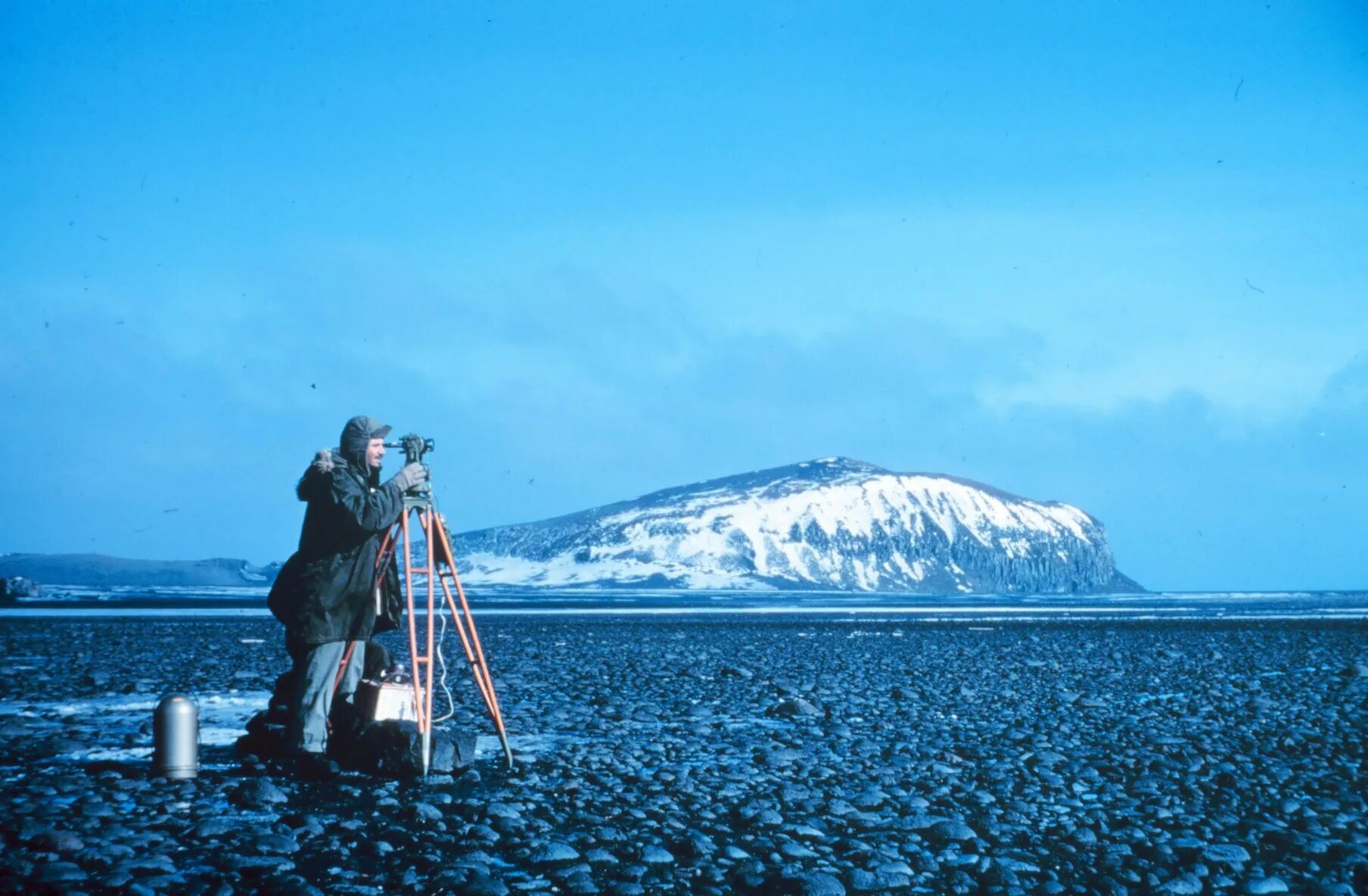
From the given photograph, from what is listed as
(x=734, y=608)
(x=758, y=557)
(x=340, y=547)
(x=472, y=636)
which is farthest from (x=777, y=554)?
(x=340, y=547)

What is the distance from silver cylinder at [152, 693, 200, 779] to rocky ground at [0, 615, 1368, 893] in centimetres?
13

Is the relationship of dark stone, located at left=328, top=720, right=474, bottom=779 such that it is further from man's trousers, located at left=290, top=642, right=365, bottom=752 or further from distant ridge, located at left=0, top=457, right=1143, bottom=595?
distant ridge, located at left=0, top=457, right=1143, bottom=595

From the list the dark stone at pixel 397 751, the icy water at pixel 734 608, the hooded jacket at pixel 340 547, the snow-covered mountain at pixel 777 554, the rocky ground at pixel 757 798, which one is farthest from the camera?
the snow-covered mountain at pixel 777 554

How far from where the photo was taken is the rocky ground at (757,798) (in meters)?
5.86

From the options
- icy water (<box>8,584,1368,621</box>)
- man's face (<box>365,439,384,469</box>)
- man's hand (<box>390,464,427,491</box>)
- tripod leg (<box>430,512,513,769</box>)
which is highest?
man's face (<box>365,439,384,469</box>)

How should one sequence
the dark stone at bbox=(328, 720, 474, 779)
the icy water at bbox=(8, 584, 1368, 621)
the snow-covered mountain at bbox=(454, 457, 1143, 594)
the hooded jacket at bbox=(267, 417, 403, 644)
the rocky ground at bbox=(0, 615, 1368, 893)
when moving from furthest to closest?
the snow-covered mountain at bbox=(454, 457, 1143, 594), the icy water at bbox=(8, 584, 1368, 621), the dark stone at bbox=(328, 720, 474, 779), the hooded jacket at bbox=(267, 417, 403, 644), the rocky ground at bbox=(0, 615, 1368, 893)

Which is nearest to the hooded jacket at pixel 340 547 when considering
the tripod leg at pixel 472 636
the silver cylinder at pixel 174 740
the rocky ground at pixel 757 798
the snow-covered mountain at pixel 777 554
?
the tripod leg at pixel 472 636

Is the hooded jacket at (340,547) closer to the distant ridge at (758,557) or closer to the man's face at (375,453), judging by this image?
the man's face at (375,453)

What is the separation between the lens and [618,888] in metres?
5.62

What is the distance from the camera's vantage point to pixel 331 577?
8.12 m

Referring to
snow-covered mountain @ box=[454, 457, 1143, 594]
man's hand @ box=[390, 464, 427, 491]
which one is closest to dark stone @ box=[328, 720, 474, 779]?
man's hand @ box=[390, 464, 427, 491]

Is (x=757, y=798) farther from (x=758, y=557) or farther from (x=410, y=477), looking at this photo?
(x=758, y=557)

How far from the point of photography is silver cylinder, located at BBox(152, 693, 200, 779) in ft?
26.1

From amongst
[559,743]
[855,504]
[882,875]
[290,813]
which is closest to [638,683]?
[559,743]
